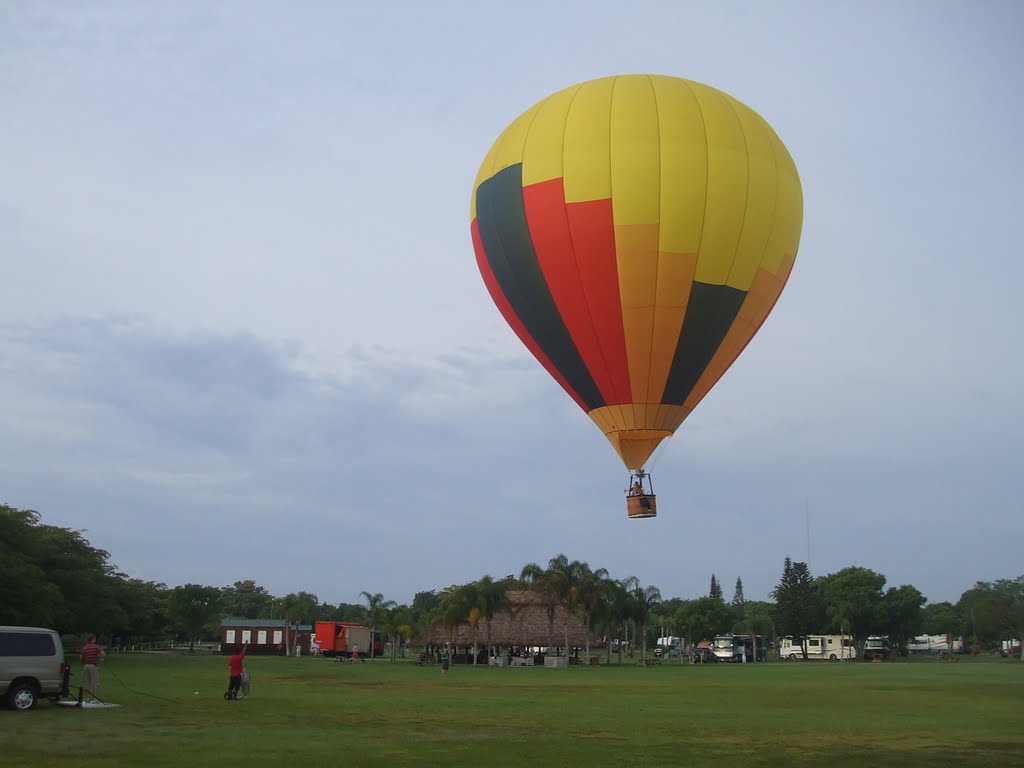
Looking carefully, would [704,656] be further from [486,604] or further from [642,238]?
[642,238]

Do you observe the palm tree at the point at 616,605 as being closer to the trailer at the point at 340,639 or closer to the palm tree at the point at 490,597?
the palm tree at the point at 490,597

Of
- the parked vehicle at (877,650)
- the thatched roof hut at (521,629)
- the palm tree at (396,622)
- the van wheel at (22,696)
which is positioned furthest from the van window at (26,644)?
the parked vehicle at (877,650)

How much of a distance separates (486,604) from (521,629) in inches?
270

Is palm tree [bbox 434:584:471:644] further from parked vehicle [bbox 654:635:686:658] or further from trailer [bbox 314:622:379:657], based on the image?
parked vehicle [bbox 654:635:686:658]

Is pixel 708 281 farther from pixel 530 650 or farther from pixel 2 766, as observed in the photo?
pixel 530 650

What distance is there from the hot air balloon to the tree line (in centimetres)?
2786

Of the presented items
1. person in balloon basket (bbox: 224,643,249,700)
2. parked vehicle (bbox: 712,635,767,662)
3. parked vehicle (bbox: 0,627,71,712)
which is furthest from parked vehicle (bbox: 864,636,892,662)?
parked vehicle (bbox: 0,627,71,712)

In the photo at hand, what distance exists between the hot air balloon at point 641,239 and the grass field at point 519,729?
6.64 m

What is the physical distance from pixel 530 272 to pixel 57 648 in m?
14.2

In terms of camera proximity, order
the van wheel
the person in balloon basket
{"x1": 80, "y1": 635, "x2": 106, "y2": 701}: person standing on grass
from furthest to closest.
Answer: the person in balloon basket, {"x1": 80, "y1": 635, "x2": 106, "y2": 701}: person standing on grass, the van wheel

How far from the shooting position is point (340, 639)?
73.8 meters

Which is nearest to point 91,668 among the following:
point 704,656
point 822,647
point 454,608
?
point 454,608

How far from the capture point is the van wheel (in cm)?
1891

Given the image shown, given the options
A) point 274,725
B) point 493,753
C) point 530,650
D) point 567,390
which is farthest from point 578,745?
point 530,650
